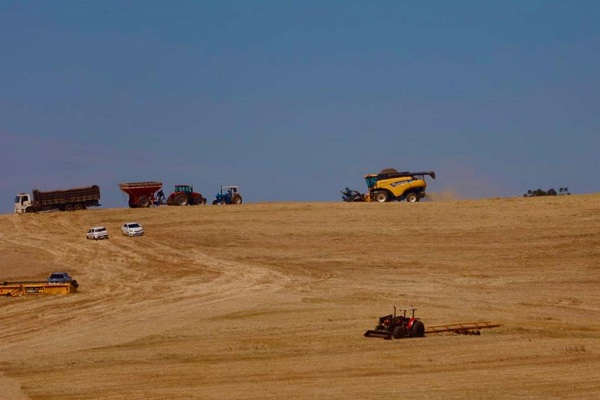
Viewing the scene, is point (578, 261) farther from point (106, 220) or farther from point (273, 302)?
point (106, 220)

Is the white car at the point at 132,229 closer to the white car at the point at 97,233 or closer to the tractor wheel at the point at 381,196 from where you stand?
the white car at the point at 97,233

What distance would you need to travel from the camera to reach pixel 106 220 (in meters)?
65.4

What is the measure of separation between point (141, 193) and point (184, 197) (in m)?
3.12

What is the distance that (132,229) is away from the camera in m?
58.7

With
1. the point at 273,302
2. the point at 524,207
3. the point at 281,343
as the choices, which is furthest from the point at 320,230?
the point at 281,343

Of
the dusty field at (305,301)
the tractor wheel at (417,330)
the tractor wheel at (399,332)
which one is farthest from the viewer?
the tractor wheel at (417,330)

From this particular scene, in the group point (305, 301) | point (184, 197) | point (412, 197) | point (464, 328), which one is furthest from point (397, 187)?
point (464, 328)

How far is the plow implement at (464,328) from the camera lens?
33491 mm

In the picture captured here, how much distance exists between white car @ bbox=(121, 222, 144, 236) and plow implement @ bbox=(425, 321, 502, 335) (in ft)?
91.3

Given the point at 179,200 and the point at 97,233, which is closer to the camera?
the point at 97,233

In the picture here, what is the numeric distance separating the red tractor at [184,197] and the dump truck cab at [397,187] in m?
12.8

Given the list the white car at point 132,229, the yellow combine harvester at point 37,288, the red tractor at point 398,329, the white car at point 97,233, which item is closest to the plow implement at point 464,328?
the red tractor at point 398,329

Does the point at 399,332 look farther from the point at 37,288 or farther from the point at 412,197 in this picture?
the point at 412,197

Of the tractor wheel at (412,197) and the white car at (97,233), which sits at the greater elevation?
the tractor wheel at (412,197)
